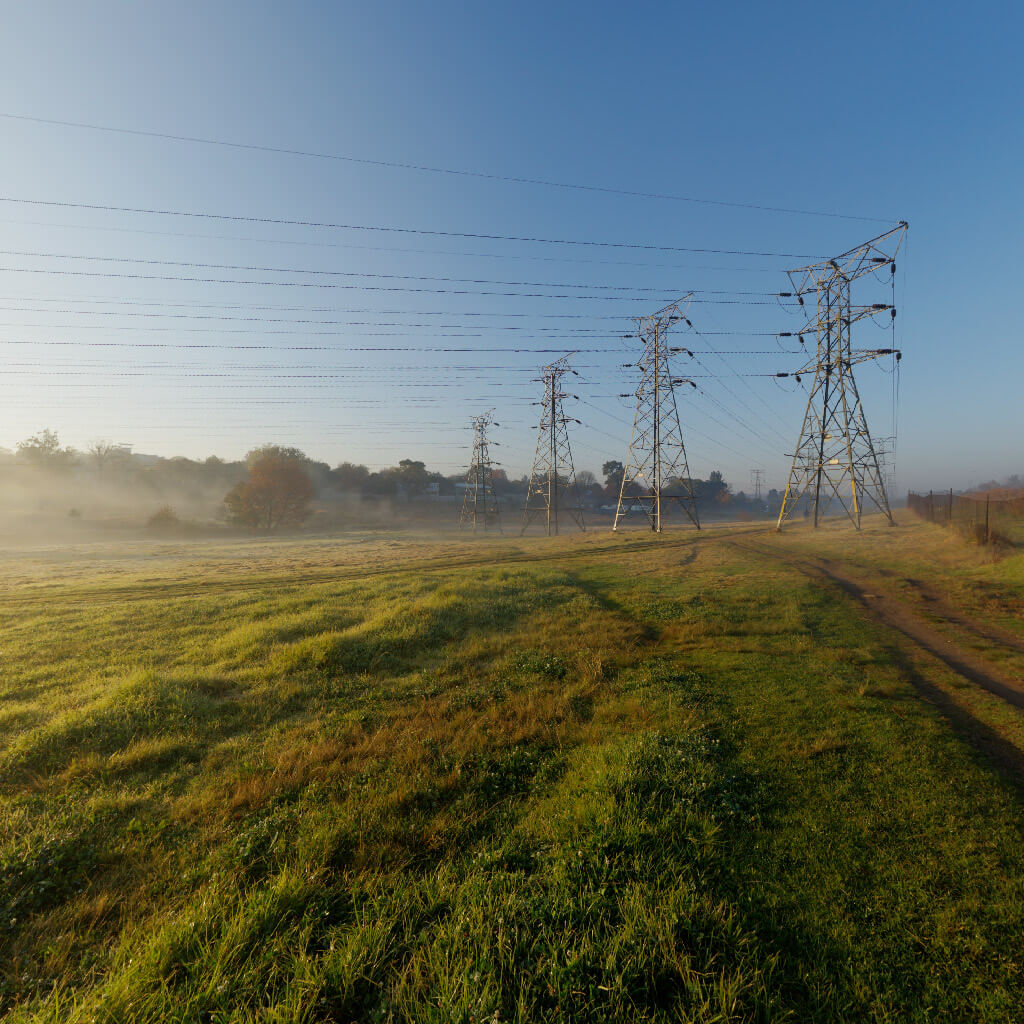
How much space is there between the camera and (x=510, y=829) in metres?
4.42

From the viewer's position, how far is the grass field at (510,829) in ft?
9.07

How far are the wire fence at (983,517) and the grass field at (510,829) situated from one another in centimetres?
1542

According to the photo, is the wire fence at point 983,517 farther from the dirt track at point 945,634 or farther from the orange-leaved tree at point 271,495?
Answer: the orange-leaved tree at point 271,495

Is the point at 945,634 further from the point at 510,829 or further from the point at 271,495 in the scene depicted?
the point at 271,495

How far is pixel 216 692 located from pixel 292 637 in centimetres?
287

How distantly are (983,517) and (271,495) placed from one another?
69913mm

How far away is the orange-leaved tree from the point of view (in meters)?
62.8

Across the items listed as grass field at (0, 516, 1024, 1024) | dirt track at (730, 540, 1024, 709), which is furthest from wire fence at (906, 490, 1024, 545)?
grass field at (0, 516, 1024, 1024)

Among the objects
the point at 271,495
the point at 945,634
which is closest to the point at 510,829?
the point at 945,634

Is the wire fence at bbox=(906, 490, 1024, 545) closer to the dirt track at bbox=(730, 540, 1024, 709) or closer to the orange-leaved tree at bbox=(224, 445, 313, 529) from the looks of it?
the dirt track at bbox=(730, 540, 1024, 709)

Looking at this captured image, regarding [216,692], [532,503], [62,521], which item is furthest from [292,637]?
[532,503]

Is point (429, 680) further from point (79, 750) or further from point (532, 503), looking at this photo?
point (532, 503)

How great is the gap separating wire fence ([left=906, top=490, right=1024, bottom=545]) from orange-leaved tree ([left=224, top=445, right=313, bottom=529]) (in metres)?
68.3

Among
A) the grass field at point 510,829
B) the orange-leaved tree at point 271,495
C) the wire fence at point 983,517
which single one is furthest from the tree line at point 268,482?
the grass field at point 510,829
